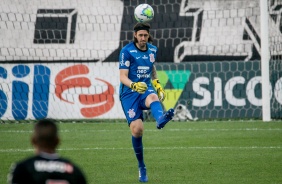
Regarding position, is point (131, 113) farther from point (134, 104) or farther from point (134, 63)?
point (134, 63)

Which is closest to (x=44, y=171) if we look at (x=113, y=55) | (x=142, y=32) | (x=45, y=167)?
(x=45, y=167)

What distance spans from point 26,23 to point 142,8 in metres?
10.2

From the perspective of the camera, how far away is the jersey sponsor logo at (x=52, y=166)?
491 cm

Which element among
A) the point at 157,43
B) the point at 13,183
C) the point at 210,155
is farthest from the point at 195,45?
the point at 13,183

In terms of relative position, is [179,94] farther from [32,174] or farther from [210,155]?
[32,174]

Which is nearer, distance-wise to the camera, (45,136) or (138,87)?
(45,136)

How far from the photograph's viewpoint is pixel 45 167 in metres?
4.91

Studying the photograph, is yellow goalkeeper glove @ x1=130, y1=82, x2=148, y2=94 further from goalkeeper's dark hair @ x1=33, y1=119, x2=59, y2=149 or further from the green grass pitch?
goalkeeper's dark hair @ x1=33, y1=119, x2=59, y2=149

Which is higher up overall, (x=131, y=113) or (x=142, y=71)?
(x=142, y=71)

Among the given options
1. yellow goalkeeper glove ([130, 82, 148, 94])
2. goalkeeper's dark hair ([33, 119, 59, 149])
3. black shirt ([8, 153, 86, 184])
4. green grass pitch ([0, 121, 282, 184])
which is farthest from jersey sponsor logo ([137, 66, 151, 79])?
black shirt ([8, 153, 86, 184])

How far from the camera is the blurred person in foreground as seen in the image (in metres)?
4.91

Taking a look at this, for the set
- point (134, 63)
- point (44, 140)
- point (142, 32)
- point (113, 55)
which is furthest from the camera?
point (113, 55)

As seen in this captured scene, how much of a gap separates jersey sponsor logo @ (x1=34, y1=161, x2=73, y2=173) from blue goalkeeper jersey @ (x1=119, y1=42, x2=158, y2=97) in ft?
19.0

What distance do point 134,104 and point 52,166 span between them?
5731 millimetres
